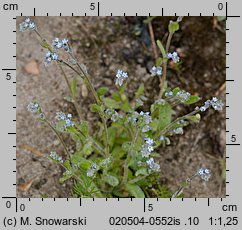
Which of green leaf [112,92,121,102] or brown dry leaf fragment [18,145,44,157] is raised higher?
green leaf [112,92,121,102]

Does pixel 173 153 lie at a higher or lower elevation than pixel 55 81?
lower

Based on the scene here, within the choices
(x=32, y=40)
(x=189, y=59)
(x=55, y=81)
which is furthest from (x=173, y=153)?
(x=32, y=40)

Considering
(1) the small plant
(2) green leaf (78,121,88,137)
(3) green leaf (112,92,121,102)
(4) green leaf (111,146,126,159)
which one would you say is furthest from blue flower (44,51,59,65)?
(4) green leaf (111,146,126,159)

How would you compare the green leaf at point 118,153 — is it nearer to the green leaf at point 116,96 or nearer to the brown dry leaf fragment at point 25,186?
the green leaf at point 116,96

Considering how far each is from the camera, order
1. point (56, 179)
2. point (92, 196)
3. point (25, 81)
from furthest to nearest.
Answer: point (25, 81), point (56, 179), point (92, 196)
